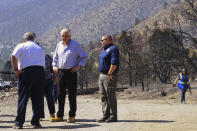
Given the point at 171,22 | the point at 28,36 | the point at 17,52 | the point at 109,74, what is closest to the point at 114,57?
the point at 109,74

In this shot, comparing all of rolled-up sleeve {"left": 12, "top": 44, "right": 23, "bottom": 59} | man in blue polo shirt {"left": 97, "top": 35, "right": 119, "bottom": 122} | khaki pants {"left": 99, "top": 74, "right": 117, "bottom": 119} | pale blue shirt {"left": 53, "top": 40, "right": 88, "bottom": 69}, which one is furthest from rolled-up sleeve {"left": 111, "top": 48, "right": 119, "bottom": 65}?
rolled-up sleeve {"left": 12, "top": 44, "right": 23, "bottom": 59}

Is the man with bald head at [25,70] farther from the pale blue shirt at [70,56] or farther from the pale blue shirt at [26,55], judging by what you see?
the pale blue shirt at [70,56]

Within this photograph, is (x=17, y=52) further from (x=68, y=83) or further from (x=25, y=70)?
(x=68, y=83)

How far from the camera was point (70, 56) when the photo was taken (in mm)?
8445

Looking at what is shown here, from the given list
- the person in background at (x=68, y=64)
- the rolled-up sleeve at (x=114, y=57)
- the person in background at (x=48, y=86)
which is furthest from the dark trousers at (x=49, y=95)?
the rolled-up sleeve at (x=114, y=57)

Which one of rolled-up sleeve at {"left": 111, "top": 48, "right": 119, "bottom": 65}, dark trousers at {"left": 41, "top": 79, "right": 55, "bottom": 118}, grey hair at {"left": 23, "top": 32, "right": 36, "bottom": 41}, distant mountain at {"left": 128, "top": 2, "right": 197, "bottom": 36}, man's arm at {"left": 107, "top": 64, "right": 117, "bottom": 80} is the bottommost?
dark trousers at {"left": 41, "top": 79, "right": 55, "bottom": 118}

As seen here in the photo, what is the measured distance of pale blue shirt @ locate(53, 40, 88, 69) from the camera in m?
8.42

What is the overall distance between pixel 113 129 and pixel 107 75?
1.48 meters

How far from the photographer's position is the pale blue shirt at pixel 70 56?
27.6 ft

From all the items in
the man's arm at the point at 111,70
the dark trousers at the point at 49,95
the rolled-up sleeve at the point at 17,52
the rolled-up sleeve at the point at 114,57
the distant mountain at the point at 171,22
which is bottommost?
the dark trousers at the point at 49,95

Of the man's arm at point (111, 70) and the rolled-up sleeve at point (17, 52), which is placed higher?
the rolled-up sleeve at point (17, 52)

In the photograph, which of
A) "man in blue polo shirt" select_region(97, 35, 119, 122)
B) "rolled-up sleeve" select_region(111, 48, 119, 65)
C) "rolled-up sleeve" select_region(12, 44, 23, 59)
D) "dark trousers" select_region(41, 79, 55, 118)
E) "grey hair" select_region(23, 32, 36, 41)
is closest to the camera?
"rolled-up sleeve" select_region(12, 44, 23, 59)

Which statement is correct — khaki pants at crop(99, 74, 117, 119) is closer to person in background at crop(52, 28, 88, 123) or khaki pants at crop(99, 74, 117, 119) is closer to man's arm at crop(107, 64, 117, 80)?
man's arm at crop(107, 64, 117, 80)

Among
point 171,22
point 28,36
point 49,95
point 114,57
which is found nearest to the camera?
point 28,36
